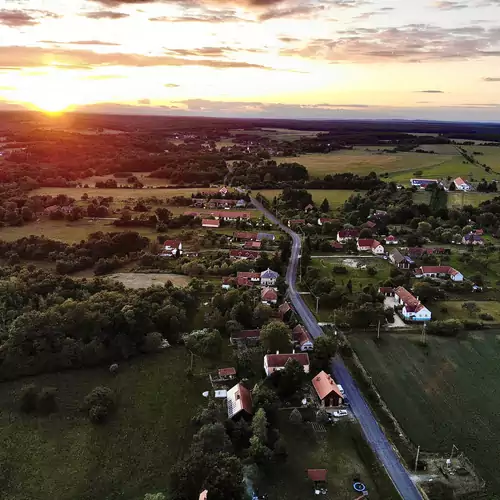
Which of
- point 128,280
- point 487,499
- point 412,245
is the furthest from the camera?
point 412,245

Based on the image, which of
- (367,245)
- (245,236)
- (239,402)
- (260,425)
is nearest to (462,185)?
(367,245)

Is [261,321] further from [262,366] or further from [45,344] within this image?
[45,344]

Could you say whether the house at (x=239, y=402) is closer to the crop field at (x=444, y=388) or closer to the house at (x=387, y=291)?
the crop field at (x=444, y=388)

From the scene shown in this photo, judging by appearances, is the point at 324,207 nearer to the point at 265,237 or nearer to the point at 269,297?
the point at 265,237

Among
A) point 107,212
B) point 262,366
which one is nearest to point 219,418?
point 262,366

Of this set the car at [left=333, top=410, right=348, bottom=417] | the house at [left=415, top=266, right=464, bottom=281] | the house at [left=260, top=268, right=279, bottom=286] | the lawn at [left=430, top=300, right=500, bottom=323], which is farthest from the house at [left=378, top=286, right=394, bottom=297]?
the car at [left=333, top=410, right=348, bottom=417]

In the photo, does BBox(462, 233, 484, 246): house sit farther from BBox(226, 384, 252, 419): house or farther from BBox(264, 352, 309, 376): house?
BBox(226, 384, 252, 419): house

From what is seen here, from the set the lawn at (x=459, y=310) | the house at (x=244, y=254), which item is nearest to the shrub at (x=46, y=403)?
the house at (x=244, y=254)
